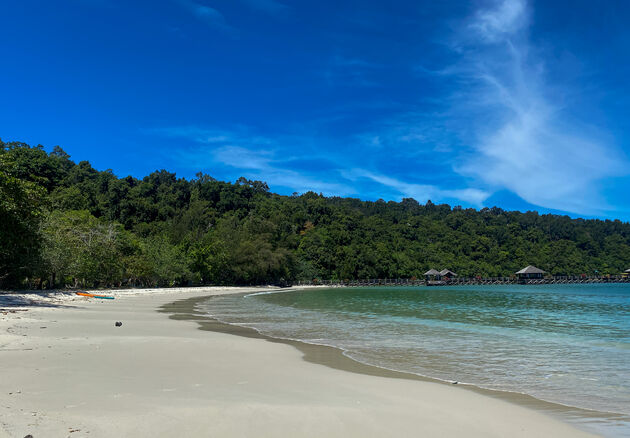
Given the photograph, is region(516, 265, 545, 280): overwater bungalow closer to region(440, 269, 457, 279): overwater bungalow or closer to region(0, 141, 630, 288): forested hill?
region(0, 141, 630, 288): forested hill

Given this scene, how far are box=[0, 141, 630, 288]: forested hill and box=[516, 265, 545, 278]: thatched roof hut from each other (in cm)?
1123

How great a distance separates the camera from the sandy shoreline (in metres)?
4.16

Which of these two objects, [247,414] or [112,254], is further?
[112,254]

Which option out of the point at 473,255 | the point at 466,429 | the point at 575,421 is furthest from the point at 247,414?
the point at 473,255

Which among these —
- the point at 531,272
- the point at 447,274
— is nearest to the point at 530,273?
the point at 531,272

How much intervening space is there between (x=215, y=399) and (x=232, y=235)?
69699mm

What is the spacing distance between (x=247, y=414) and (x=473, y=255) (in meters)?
124

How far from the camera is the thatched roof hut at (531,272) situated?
3878 inches

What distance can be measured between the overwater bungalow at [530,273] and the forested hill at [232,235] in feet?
32.5

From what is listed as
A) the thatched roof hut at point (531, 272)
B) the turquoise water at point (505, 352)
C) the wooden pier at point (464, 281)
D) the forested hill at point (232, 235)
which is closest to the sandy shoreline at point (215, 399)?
the turquoise water at point (505, 352)

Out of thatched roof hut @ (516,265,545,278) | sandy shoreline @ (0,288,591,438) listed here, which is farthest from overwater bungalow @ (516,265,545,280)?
sandy shoreline @ (0,288,591,438)

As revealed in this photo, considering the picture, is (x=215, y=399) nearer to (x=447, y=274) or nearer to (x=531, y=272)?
(x=447, y=274)

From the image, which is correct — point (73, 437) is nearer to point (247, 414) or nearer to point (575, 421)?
point (247, 414)

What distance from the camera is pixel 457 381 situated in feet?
24.5
